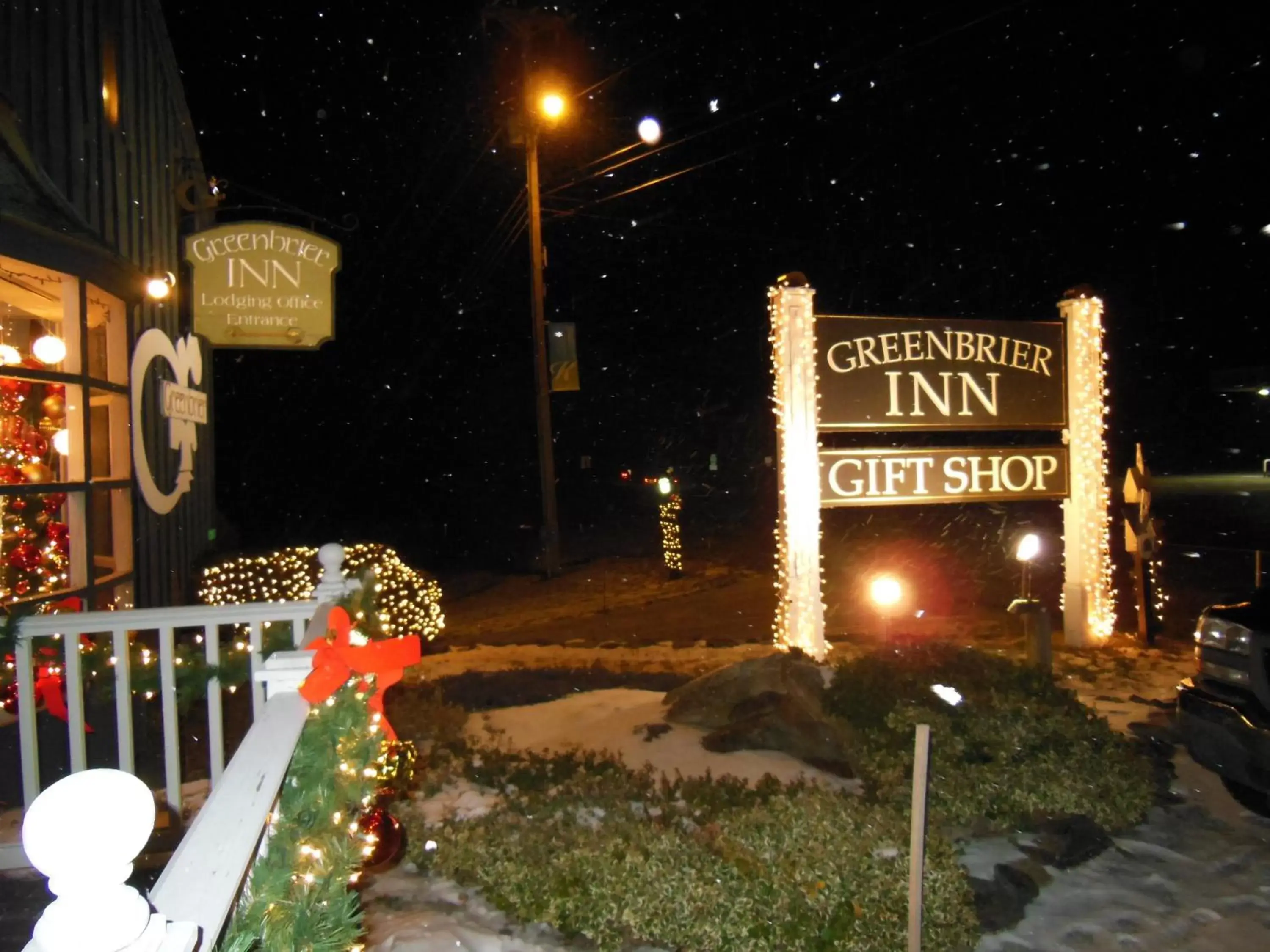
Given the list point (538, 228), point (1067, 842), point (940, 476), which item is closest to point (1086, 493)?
point (940, 476)

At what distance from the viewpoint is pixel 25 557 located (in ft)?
18.4

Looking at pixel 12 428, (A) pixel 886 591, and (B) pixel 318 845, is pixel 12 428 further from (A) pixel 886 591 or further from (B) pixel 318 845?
(A) pixel 886 591

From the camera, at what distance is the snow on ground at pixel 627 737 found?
5457mm

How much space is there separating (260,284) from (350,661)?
21.8 ft

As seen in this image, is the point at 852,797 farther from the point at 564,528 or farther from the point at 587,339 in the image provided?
the point at 587,339

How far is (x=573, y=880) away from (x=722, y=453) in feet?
128

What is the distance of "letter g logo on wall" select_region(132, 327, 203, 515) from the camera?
709cm

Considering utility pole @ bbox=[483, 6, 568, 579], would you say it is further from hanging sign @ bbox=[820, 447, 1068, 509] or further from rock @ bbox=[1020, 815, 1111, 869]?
rock @ bbox=[1020, 815, 1111, 869]

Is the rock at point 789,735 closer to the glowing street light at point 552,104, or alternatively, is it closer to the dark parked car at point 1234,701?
the dark parked car at point 1234,701

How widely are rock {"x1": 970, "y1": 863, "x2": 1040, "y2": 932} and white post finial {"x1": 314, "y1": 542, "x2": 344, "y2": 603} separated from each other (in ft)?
9.78

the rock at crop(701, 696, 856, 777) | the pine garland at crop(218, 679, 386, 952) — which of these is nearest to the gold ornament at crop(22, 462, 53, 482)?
the pine garland at crop(218, 679, 386, 952)

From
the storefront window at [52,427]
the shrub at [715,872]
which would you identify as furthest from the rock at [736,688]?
the storefront window at [52,427]

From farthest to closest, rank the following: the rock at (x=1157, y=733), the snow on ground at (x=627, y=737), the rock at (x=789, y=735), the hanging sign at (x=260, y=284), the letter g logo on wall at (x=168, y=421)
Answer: the hanging sign at (x=260, y=284) → the letter g logo on wall at (x=168, y=421) → the rock at (x=1157, y=733) → the rock at (x=789, y=735) → the snow on ground at (x=627, y=737)

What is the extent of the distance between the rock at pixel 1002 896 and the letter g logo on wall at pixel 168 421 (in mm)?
6122
